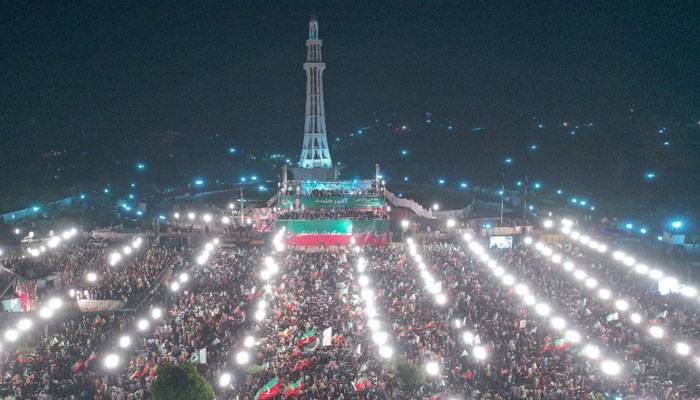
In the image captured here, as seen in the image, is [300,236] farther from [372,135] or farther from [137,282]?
[372,135]

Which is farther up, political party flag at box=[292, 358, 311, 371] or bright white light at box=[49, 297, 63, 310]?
bright white light at box=[49, 297, 63, 310]

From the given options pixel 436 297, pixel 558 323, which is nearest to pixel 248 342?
pixel 436 297

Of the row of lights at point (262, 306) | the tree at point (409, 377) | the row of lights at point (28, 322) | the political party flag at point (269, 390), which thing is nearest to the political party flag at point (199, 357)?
the row of lights at point (262, 306)

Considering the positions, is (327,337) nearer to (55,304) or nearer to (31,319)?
(31,319)

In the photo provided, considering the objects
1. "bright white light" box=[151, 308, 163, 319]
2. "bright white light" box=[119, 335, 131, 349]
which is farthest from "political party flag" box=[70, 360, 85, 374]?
"bright white light" box=[151, 308, 163, 319]

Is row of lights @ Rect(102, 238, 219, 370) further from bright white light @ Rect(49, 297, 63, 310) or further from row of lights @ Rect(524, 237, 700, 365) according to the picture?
row of lights @ Rect(524, 237, 700, 365)

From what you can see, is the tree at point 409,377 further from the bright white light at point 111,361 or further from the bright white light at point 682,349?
the bright white light at point 682,349
